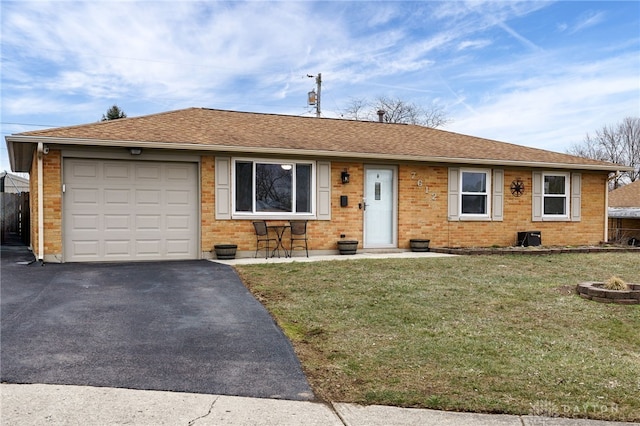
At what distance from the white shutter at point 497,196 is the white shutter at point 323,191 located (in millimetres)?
4699

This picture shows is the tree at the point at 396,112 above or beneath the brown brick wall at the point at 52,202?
above

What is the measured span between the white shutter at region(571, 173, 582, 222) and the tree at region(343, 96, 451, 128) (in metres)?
22.5

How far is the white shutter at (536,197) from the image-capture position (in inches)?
541

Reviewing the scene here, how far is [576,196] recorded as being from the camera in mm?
14219

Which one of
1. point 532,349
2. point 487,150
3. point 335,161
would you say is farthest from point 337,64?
point 532,349

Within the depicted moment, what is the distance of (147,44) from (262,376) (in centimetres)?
1636

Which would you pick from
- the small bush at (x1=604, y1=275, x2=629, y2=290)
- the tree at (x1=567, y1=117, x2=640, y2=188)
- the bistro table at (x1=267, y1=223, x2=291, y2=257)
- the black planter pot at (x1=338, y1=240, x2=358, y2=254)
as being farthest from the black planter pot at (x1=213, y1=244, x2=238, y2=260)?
the tree at (x1=567, y1=117, x2=640, y2=188)

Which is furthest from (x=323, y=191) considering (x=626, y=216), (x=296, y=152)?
(x=626, y=216)

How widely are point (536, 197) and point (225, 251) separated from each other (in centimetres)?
873

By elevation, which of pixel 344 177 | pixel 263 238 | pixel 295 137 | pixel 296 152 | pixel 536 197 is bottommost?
pixel 263 238

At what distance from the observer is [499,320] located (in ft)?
18.5

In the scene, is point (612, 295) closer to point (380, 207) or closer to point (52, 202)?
point (380, 207)

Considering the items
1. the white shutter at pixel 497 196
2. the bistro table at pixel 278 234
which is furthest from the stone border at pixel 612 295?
the white shutter at pixel 497 196

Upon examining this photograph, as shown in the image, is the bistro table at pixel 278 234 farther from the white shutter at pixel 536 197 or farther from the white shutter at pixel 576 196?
Result: the white shutter at pixel 576 196
